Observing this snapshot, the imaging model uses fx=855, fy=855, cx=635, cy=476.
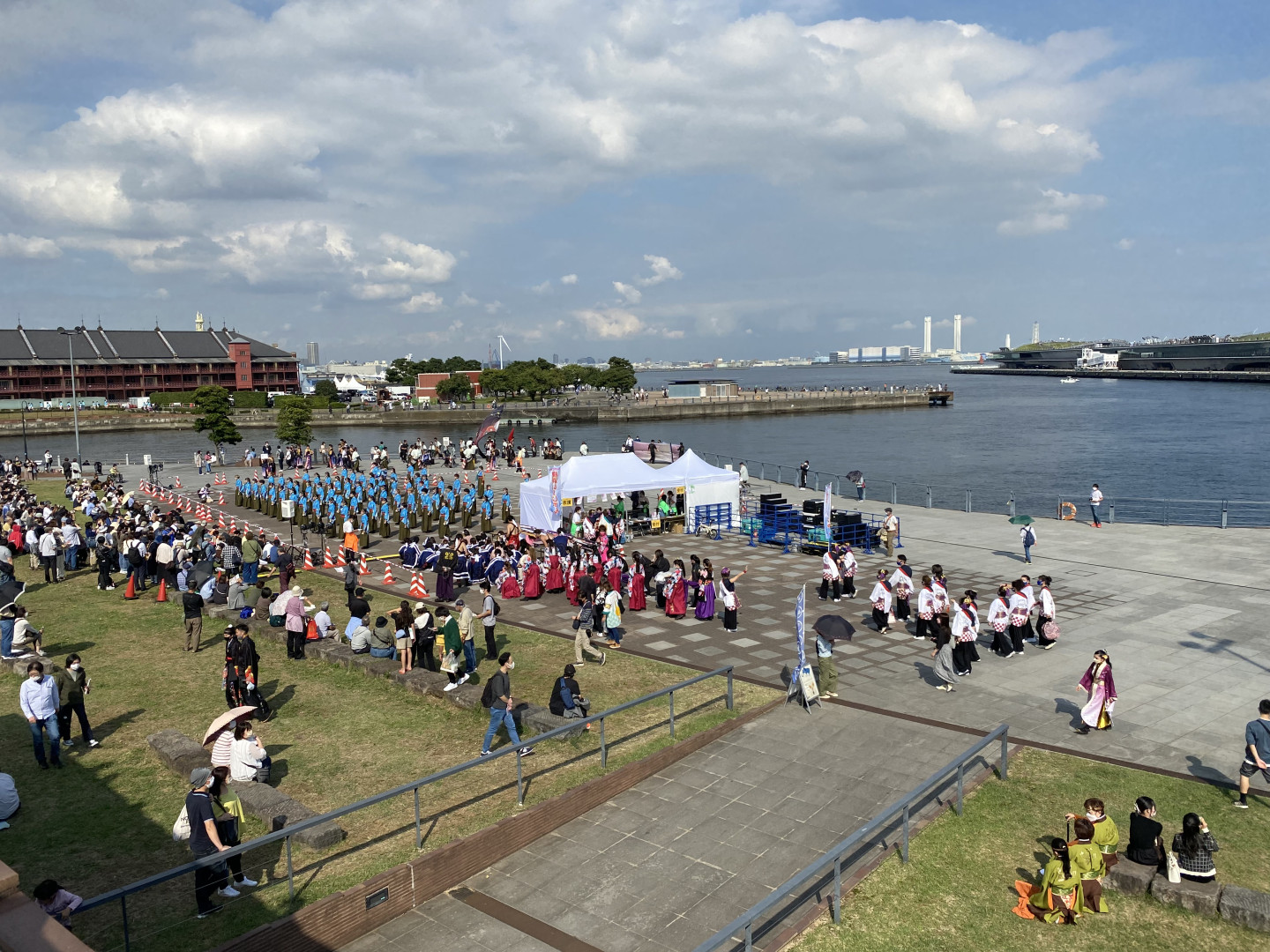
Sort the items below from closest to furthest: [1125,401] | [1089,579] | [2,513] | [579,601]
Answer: [579,601] → [1089,579] → [2,513] → [1125,401]

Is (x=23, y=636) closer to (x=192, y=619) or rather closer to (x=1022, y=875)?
(x=192, y=619)

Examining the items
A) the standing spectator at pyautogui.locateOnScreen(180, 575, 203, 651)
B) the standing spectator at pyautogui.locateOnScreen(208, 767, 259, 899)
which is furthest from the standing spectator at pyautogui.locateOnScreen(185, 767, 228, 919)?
the standing spectator at pyautogui.locateOnScreen(180, 575, 203, 651)

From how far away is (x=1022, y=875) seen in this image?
8.77 m

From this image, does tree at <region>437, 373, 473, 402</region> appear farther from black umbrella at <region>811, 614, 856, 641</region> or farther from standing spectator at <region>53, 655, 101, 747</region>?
black umbrella at <region>811, 614, 856, 641</region>

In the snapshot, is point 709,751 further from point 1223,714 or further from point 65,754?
point 65,754

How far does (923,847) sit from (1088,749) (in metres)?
3.96

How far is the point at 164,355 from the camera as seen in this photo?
441ft

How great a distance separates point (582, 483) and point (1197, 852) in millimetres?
19687

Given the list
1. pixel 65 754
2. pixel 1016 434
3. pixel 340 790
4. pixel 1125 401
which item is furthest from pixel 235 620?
pixel 1125 401

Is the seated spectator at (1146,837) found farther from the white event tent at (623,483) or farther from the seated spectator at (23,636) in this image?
the white event tent at (623,483)

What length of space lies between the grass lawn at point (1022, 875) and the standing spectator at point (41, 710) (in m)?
10.1

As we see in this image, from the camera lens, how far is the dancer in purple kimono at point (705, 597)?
18.5 m

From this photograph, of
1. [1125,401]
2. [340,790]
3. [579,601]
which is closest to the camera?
[340,790]

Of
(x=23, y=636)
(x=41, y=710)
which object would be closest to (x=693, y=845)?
(x=41, y=710)
